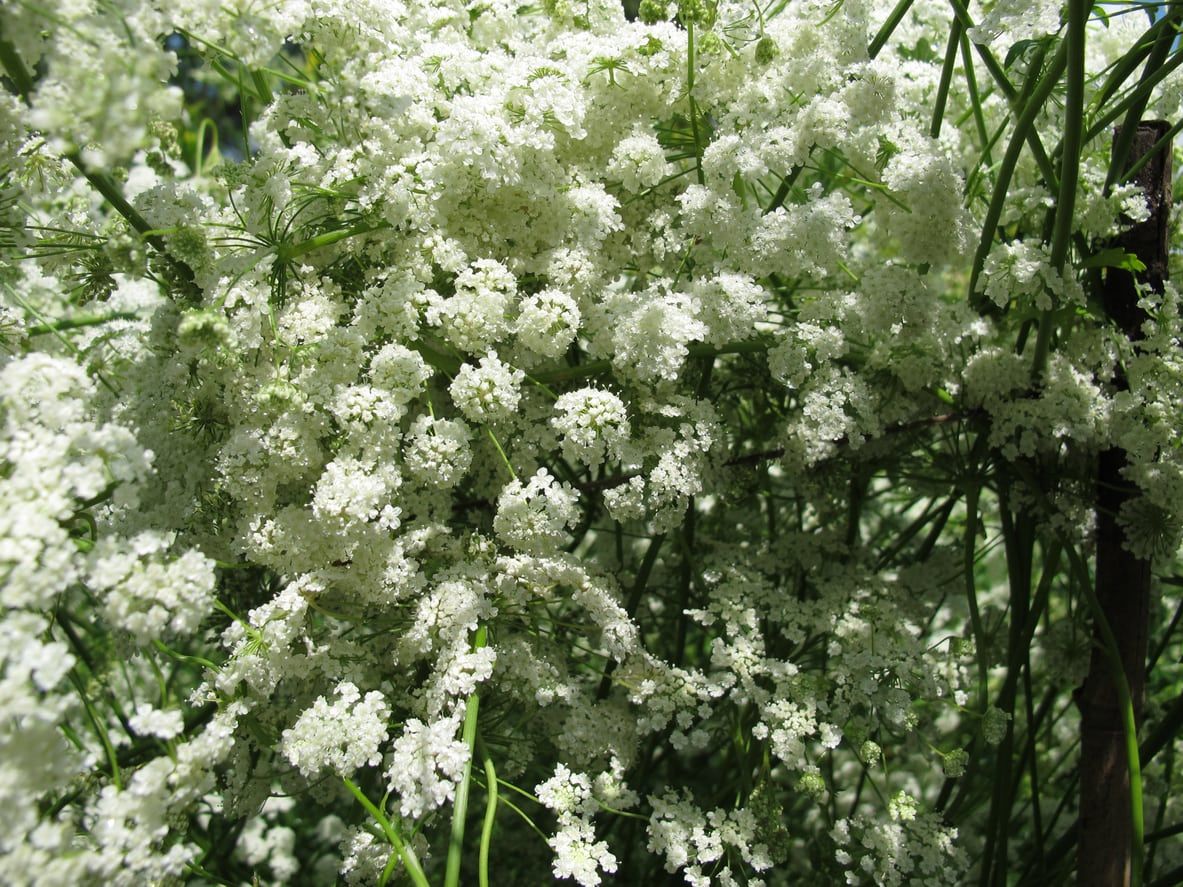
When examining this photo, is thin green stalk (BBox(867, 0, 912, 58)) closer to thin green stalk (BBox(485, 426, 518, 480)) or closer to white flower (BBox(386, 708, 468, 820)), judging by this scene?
thin green stalk (BBox(485, 426, 518, 480))

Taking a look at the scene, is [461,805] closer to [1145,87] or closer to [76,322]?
[76,322]

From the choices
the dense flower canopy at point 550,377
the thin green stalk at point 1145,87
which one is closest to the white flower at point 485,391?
the dense flower canopy at point 550,377

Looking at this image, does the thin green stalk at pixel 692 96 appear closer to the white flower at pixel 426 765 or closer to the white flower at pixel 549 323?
the white flower at pixel 549 323

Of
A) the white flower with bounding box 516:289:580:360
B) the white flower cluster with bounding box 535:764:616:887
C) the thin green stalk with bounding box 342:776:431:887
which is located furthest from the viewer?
the white flower with bounding box 516:289:580:360

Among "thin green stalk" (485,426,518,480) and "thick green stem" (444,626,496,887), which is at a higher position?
"thin green stalk" (485,426,518,480)

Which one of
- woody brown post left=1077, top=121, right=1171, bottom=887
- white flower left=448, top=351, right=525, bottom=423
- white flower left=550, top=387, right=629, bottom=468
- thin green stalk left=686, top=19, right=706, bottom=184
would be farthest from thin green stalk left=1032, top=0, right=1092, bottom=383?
white flower left=448, top=351, right=525, bottom=423

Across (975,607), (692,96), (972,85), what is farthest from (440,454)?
(972,85)

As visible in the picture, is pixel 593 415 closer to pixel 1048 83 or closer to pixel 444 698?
pixel 444 698

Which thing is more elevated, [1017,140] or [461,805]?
[1017,140]
